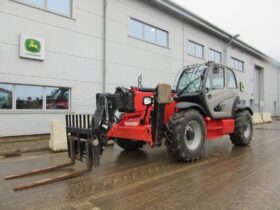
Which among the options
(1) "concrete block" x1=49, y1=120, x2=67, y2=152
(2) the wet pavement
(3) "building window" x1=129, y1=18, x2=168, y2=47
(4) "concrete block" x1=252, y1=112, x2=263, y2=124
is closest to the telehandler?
(2) the wet pavement

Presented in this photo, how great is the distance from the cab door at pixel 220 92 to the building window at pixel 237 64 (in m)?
17.4

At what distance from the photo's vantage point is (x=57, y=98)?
11086 mm

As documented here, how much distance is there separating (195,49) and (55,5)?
37.9 ft

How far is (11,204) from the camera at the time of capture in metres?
3.90

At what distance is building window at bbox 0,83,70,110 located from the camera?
9679 millimetres

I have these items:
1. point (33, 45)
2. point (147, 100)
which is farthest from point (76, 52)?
point (147, 100)

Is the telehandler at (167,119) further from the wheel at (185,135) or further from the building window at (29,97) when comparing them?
the building window at (29,97)

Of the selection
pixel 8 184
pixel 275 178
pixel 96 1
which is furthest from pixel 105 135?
pixel 96 1

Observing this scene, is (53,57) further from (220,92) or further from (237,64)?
(237,64)

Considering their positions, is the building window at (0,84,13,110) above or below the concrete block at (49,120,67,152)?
above

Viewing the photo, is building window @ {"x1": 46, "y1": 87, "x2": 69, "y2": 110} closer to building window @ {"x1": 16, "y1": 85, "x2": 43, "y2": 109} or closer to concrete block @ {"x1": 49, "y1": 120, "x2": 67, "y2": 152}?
building window @ {"x1": 16, "y1": 85, "x2": 43, "y2": 109}

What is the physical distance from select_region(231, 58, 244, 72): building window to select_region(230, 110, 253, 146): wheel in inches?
667

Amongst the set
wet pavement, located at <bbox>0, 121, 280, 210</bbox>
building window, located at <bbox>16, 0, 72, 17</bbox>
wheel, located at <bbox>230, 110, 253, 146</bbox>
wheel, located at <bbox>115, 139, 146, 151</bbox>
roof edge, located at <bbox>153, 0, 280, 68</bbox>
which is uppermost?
roof edge, located at <bbox>153, 0, 280, 68</bbox>

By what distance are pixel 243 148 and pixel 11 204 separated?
712 centimetres
